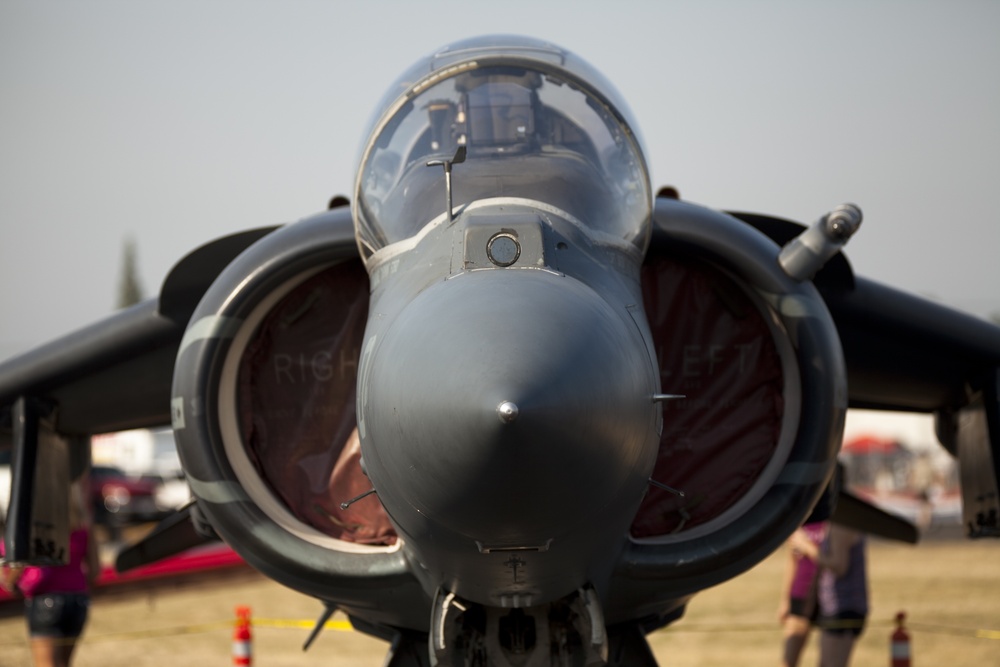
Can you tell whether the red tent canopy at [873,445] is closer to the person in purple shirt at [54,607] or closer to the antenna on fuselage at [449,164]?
the person in purple shirt at [54,607]

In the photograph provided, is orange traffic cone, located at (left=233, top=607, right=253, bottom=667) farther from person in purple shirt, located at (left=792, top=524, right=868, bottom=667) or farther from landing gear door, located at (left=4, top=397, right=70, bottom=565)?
person in purple shirt, located at (left=792, top=524, right=868, bottom=667)

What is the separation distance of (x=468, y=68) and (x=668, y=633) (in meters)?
9.61

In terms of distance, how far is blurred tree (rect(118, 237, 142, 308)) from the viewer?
284 ft

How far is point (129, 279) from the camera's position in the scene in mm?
87438

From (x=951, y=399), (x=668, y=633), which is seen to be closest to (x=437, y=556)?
(x=951, y=399)

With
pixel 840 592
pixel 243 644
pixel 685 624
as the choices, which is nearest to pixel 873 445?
pixel 685 624

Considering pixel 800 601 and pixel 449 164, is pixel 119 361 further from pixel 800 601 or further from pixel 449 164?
pixel 800 601

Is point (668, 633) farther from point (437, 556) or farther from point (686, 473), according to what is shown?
point (437, 556)

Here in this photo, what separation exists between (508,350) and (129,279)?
290ft

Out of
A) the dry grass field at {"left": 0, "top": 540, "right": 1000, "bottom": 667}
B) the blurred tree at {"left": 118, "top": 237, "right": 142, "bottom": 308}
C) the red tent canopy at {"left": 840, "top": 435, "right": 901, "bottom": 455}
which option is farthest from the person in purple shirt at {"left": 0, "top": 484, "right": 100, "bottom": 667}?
the blurred tree at {"left": 118, "top": 237, "right": 142, "bottom": 308}

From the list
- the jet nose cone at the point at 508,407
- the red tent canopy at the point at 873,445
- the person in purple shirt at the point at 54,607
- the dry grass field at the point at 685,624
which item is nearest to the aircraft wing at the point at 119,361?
the jet nose cone at the point at 508,407

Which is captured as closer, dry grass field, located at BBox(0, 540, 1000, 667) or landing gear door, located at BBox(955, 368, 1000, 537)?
landing gear door, located at BBox(955, 368, 1000, 537)

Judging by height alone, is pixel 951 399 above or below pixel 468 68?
below

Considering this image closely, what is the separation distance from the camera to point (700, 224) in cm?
474
